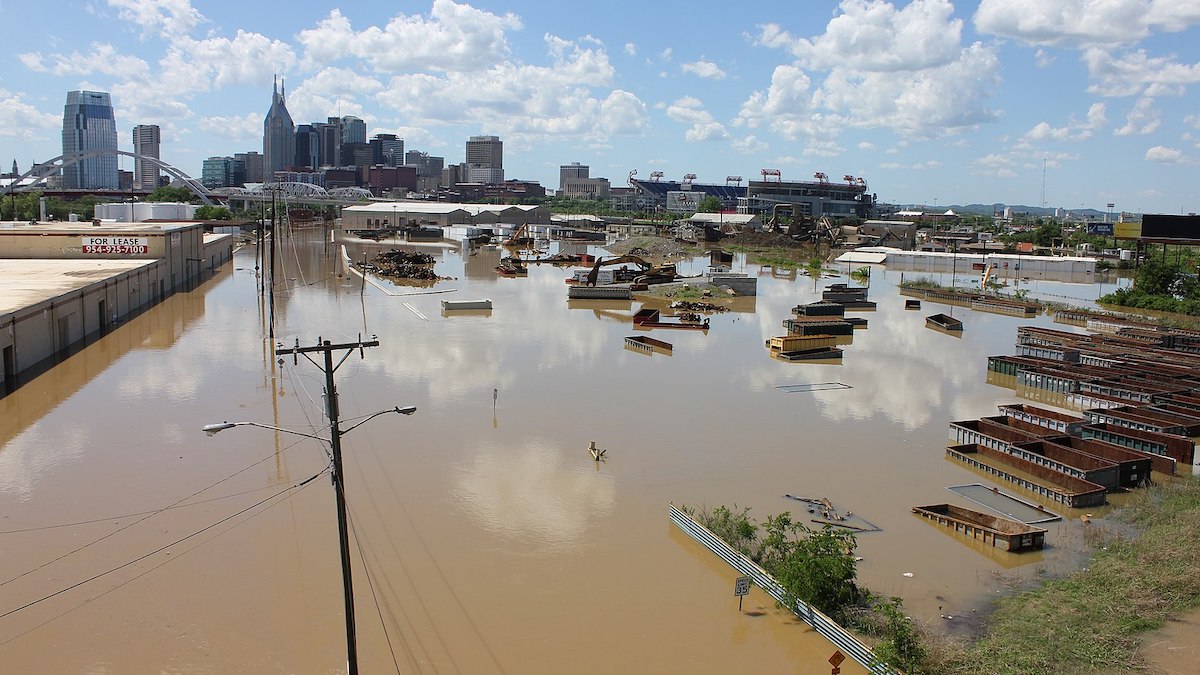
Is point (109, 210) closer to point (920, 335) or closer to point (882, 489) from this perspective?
point (920, 335)

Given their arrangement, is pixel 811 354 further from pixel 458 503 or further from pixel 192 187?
pixel 192 187

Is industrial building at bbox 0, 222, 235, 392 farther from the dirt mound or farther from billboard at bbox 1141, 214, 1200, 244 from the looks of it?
billboard at bbox 1141, 214, 1200, 244

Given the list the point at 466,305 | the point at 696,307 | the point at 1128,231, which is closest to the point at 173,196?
the point at 466,305

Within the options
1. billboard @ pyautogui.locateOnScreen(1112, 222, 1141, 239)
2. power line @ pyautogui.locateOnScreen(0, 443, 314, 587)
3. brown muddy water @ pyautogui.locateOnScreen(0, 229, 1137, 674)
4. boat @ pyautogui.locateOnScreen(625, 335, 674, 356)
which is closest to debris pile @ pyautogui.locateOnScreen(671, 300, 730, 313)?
boat @ pyautogui.locateOnScreen(625, 335, 674, 356)

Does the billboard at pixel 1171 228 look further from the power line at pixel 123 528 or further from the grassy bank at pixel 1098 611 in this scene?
the power line at pixel 123 528

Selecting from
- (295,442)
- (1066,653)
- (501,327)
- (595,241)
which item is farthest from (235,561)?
(595,241)

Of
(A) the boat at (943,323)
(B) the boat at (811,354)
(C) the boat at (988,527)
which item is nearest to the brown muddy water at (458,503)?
(C) the boat at (988,527)
